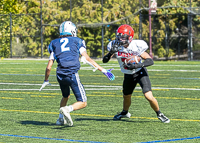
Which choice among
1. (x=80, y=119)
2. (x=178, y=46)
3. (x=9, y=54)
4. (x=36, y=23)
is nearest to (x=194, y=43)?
(x=178, y=46)

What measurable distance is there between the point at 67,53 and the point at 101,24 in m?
24.0

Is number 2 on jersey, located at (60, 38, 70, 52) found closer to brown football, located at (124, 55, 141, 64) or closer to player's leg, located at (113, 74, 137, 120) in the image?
brown football, located at (124, 55, 141, 64)

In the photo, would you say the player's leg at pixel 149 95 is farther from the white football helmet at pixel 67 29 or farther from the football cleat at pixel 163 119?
the white football helmet at pixel 67 29

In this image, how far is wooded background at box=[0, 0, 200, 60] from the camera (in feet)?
93.9

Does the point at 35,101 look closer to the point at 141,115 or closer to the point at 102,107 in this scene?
the point at 102,107

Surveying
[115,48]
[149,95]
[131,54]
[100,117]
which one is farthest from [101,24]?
[149,95]

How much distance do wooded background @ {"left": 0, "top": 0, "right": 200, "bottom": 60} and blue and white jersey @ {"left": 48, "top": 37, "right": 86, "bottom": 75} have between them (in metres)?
19.9

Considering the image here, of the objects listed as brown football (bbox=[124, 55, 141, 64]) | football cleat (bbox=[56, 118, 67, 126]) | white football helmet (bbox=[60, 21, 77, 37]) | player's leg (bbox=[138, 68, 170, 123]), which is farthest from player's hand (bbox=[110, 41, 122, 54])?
football cleat (bbox=[56, 118, 67, 126])

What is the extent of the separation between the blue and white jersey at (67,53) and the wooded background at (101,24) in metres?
19.9

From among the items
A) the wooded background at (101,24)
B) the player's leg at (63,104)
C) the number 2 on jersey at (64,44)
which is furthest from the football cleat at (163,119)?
the wooded background at (101,24)

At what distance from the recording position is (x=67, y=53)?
23.7ft

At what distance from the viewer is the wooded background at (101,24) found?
28.6 metres

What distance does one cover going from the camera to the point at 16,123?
7676mm

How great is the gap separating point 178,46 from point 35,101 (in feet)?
63.3
